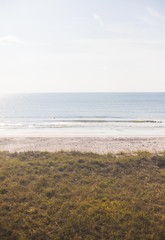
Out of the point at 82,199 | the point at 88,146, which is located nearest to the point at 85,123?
the point at 88,146

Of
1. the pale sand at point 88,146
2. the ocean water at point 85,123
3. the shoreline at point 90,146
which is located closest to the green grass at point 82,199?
the shoreline at point 90,146

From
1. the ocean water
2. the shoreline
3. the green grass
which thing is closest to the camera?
the green grass

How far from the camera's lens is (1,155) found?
18.6m

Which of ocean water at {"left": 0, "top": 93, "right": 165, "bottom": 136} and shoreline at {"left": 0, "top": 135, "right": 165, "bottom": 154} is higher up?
ocean water at {"left": 0, "top": 93, "right": 165, "bottom": 136}

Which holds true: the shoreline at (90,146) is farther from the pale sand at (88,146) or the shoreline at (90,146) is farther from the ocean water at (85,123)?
the ocean water at (85,123)

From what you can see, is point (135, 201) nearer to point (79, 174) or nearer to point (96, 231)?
point (96, 231)

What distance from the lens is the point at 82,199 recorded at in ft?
32.9

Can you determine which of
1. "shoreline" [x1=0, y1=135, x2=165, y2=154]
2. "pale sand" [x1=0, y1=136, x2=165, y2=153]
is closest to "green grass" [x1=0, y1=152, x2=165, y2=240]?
"shoreline" [x1=0, y1=135, x2=165, y2=154]

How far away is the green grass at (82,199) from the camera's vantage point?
25.5 ft

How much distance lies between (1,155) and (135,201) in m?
11.9

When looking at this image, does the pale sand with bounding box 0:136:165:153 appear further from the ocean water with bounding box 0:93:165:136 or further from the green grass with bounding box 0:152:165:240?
the ocean water with bounding box 0:93:165:136

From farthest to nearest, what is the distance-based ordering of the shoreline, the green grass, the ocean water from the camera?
the ocean water → the shoreline → the green grass

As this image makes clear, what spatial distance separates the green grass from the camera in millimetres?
7785

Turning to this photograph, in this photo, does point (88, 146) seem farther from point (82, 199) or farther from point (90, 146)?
point (82, 199)
